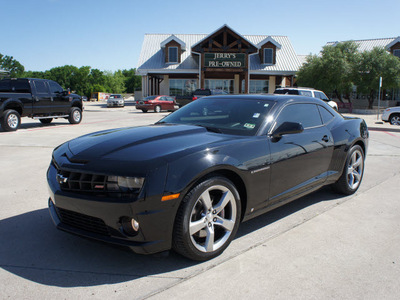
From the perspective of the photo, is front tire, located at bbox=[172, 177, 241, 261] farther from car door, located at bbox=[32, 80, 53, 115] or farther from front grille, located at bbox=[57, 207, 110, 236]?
car door, located at bbox=[32, 80, 53, 115]

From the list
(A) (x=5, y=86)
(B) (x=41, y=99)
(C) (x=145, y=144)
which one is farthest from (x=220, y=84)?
(C) (x=145, y=144)

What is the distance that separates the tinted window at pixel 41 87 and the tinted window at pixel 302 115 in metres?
12.5

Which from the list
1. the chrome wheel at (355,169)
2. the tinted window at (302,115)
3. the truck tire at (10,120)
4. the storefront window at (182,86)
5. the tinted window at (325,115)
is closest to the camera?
the tinted window at (302,115)

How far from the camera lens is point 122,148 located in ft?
10.1

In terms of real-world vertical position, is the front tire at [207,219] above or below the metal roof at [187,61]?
below

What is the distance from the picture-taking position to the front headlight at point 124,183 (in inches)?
105

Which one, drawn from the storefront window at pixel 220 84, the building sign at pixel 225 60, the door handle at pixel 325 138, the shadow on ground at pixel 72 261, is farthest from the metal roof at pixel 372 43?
the shadow on ground at pixel 72 261

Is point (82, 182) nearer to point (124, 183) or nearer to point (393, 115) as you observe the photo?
point (124, 183)

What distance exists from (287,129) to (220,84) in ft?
114

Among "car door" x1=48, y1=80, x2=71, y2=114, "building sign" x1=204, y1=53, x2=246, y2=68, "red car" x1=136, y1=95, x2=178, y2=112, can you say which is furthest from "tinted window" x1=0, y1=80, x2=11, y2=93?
"building sign" x1=204, y1=53, x2=246, y2=68

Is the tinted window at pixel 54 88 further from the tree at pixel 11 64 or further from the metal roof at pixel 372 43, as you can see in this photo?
the tree at pixel 11 64

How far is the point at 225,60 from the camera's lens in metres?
33.6

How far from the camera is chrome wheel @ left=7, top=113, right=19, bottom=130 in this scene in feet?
41.5

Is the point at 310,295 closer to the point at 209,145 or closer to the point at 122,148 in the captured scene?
the point at 209,145
